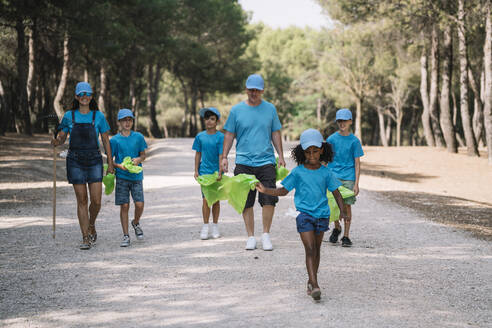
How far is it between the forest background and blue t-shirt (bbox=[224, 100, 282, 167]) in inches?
472

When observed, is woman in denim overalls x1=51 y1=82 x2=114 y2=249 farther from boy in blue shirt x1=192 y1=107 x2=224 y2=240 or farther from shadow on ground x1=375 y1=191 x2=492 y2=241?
shadow on ground x1=375 y1=191 x2=492 y2=241

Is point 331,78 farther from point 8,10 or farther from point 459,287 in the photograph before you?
point 459,287

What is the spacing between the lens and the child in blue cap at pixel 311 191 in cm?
490

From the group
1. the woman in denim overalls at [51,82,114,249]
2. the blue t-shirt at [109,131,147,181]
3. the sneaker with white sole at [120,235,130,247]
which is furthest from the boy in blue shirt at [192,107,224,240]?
the woman in denim overalls at [51,82,114,249]

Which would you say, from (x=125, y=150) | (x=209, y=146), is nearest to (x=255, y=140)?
(x=209, y=146)

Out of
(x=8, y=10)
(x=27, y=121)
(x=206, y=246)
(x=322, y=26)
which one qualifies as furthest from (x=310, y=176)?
(x=322, y=26)

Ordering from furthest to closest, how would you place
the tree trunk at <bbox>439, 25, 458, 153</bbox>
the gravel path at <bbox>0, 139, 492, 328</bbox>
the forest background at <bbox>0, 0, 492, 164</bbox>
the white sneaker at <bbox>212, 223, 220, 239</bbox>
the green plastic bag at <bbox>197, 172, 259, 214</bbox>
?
the tree trunk at <bbox>439, 25, 458, 153</bbox>
the forest background at <bbox>0, 0, 492, 164</bbox>
the white sneaker at <bbox>212, 223, 220, 239</bbox>
the green plastic bag at <bbox>197, 172, 259, 214</bbox>
the gravel path at <bbox>0, 139, 492, 328</bbox>

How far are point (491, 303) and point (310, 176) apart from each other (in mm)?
2020

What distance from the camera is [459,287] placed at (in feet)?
17.5

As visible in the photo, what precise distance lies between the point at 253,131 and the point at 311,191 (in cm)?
183

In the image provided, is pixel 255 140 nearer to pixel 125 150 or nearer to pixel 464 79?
pixel 125 150

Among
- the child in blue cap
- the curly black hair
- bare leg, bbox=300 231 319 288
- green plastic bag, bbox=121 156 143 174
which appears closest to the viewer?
bare leg, bbox=300 231 319 288

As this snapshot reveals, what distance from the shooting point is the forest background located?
74.4 feet

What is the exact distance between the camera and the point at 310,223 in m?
4.92
